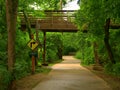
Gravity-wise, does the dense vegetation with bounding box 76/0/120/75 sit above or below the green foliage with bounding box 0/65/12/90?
above

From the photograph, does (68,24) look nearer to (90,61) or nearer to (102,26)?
(102,26)

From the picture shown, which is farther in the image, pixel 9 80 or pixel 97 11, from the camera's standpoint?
pixel 97 11

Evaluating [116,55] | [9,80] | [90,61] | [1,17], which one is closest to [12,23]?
[9,80]

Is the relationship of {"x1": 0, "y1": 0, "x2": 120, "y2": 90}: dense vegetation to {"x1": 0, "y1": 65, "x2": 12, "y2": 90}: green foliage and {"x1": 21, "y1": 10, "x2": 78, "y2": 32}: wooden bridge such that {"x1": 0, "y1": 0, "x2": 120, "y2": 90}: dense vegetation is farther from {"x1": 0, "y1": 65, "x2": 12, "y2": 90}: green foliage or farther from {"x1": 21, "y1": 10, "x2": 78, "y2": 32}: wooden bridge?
{"x1": 21, "y1": 10, "x2": 78, "y2": 32}: wooden bridge

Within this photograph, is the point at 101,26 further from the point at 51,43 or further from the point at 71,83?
the point at 51,43

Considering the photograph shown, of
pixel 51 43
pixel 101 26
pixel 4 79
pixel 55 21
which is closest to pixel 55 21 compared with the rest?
pixel 55 21

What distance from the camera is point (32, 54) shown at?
21.8 meters

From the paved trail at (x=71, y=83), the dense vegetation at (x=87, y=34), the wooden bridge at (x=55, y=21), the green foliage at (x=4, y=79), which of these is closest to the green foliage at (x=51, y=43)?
the dense vegetation at (x=87, y=34)

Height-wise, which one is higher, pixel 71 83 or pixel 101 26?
pixel 101 26

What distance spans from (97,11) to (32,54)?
20.3 feet

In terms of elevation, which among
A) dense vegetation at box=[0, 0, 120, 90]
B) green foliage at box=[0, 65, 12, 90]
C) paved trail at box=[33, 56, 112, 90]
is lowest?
paved trail at box=[33, 56, 112, 90]

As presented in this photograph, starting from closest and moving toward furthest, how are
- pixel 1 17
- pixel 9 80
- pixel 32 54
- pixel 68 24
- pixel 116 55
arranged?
pixel 9 80 < pixel 1 17 < pixel 32 54 < pixel 116 55 < pixel 68 24

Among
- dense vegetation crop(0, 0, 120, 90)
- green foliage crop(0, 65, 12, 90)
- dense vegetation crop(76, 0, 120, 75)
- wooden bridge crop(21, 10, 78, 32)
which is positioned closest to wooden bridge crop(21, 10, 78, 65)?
wooden bridge crop(21, 10, 78, 32)

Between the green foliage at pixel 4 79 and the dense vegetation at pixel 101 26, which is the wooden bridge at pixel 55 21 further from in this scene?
the green foliage at pixel 4 79
